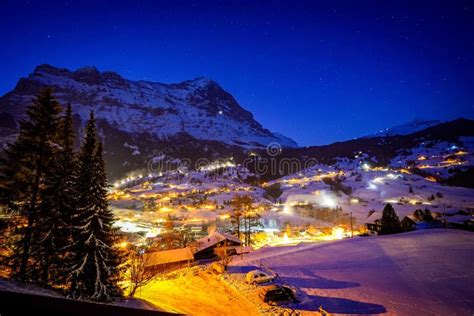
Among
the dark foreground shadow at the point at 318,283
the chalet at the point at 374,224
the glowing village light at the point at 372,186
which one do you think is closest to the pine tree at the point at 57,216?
the dark foreground shadow at the point at 318,283

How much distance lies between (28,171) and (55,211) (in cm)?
305

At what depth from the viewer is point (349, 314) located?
64.0ft

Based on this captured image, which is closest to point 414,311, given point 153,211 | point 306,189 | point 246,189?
point 153,211

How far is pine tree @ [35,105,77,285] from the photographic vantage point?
56.6 ft

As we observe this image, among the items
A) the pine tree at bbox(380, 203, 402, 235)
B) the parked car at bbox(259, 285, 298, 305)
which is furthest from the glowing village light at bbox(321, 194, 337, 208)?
the parked car at bbox(259, 285, 298, 305)

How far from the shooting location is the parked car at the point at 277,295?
22391 mm

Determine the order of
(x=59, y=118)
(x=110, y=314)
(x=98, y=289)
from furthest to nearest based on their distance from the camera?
(x=59, y=118)
(x=98, y=289)
(x=110, y=314)

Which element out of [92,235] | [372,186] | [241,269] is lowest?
[241,269]

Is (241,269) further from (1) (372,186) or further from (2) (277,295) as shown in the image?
→ (1) (372,186)

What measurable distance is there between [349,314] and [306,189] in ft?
460

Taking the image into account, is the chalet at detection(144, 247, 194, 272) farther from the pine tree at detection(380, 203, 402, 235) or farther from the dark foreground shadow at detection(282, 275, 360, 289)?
the pine tree at detection(380, 203, 402, 235)

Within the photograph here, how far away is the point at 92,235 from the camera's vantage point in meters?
17.5

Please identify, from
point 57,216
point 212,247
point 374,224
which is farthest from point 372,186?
point 57,216

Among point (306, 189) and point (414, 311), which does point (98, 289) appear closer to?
point (414, 311)
